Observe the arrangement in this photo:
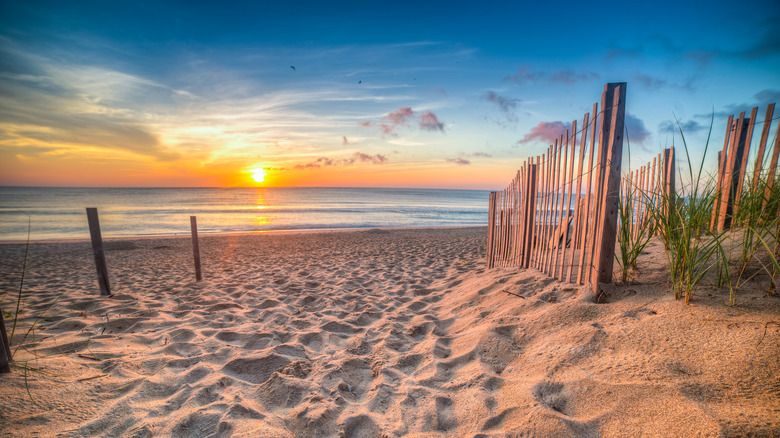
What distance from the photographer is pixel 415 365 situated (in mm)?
2711

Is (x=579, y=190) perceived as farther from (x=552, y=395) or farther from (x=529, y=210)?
(x=552, y=395)

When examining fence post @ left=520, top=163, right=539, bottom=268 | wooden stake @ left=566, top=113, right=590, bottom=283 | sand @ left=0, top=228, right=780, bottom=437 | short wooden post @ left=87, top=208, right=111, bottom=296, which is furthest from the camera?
short wooden post @ left=87, top=208, right=111, bottom=296

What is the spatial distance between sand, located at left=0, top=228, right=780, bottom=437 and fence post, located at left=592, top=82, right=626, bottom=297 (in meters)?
0.39

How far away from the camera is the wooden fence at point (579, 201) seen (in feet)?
9.26

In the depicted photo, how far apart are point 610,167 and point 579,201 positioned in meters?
0.60

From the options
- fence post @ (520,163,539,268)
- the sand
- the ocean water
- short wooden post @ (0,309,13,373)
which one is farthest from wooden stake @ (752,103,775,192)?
short wooden post @ (0,309,13,373)

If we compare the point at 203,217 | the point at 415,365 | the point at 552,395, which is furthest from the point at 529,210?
the point at 203,217

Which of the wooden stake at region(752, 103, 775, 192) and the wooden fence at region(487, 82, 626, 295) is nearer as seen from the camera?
the wooden fence at region(487, 82, 626, 295)

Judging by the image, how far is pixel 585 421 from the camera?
1.71m

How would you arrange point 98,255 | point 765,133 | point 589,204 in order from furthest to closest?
point 98,255
point 765,133
point 589,204

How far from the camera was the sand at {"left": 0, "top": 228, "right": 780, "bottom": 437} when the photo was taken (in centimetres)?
171

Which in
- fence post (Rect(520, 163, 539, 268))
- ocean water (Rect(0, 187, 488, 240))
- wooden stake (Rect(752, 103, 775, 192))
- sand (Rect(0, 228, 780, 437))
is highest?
wooden stake (Rect(752, 103, 775, 192))

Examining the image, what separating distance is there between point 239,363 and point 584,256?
333 cm

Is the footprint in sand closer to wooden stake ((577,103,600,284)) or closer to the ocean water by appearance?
wooden stake ((577,103,600,284))
